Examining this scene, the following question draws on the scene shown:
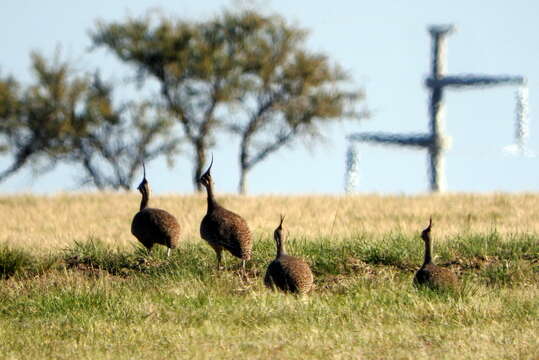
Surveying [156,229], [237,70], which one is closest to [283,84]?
[237,70]

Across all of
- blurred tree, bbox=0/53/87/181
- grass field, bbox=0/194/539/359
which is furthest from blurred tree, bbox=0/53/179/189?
grass field, bbox=0/194/539/359

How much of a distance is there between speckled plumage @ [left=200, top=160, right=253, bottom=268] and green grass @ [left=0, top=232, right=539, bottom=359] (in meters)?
0.33

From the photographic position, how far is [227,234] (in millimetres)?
13195

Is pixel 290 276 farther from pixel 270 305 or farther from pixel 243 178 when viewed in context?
pixel 243 178

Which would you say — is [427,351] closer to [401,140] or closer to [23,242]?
[23,242]

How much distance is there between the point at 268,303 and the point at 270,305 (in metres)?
0.12

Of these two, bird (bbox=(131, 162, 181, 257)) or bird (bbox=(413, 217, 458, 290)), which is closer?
bird (bbox=(413, 217, 458, 290))

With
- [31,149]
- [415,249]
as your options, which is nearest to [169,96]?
[31,149]

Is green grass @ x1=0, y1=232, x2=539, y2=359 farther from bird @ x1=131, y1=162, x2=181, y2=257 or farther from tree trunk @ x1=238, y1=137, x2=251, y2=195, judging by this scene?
tree trunk @ x1=238, y1=137, x2=251, y2=195

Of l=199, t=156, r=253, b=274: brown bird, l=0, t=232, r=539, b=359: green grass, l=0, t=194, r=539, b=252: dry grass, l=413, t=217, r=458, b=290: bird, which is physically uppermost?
l=199, t=156, r=253, b=274: brown bird

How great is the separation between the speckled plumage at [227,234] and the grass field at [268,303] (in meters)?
0.32

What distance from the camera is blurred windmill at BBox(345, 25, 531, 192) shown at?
53750 millimetres

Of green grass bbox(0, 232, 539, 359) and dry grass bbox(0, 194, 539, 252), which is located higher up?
green grass bbox(0, 232, 539, 359)

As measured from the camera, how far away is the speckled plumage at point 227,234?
43.3 feet
